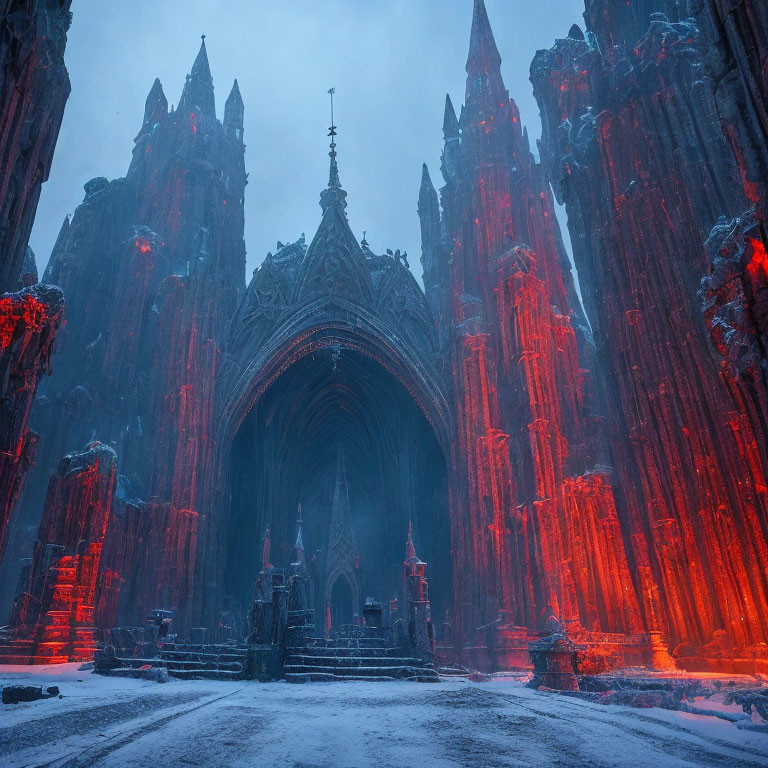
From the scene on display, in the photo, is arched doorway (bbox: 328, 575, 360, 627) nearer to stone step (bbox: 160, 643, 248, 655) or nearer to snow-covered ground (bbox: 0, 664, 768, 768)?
stone step (bbox: 160, 643, 248, 655)

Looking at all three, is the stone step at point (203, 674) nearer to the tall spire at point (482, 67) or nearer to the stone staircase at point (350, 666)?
the stone staircase at point (350, 666)

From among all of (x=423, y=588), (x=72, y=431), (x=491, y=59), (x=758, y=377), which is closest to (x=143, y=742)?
(x=758, y=377)

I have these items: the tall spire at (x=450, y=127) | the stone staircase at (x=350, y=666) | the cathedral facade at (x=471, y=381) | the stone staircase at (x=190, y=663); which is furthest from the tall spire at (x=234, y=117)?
the stone staircase at (x=350, y=666)

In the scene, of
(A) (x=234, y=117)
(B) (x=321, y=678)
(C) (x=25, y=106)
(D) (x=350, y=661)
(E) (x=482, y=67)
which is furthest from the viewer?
(A) (x=234, y=117)

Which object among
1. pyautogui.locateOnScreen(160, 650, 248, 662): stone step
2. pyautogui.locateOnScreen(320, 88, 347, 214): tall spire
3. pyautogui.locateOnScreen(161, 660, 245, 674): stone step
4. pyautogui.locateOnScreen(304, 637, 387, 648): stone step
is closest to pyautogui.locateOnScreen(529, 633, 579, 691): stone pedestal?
pyautogui.locateOnScreen(161, 660, 245, 674): stone step

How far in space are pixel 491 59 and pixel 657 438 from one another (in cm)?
2437

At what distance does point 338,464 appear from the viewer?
132 feet

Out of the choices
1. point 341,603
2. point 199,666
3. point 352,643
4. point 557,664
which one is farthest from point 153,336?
point 341,603

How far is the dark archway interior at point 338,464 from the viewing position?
29.8 meters

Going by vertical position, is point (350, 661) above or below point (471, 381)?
below

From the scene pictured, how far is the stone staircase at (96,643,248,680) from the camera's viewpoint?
12039mm

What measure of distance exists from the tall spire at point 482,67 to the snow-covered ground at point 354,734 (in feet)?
96.4

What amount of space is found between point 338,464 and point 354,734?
3553 centimetres

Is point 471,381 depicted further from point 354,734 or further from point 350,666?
point 354,734
